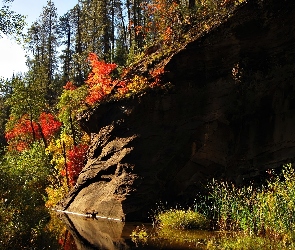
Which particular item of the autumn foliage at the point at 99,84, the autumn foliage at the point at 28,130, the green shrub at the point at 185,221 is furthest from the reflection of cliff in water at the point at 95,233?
the autumn foliage at the point at 28,130

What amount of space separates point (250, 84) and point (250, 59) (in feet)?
5.07

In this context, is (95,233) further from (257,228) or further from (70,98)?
(70,98)

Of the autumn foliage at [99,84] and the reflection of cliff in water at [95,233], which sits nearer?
the reflection of cliff in water at [95,233]

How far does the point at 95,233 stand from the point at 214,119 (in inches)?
364

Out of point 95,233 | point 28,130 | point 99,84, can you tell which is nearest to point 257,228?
point 95,233

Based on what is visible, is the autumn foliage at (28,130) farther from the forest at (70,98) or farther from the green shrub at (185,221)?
the green shrub at (185,221)

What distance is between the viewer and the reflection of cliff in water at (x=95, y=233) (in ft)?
50.7

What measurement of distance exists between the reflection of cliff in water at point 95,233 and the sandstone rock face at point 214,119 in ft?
3.95

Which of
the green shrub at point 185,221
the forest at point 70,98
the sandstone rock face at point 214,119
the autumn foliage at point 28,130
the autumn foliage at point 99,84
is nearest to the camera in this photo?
the forest at point 70,98

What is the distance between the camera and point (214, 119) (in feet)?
71.3

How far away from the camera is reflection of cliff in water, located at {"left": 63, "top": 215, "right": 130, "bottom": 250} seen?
15449 mm

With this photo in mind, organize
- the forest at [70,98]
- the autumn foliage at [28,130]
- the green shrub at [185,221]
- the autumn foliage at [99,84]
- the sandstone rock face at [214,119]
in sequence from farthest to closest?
the autumn foliage at [28,130] → the autumn foliage at [99,84] → the sandstone rock face at [214,119] → the green shrub at [185,221] → the forest at [70,98]

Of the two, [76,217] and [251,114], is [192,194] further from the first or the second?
[76,217]

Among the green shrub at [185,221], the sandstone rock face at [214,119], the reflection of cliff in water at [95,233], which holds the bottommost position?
the reflection of cliff in water at [95,233]
